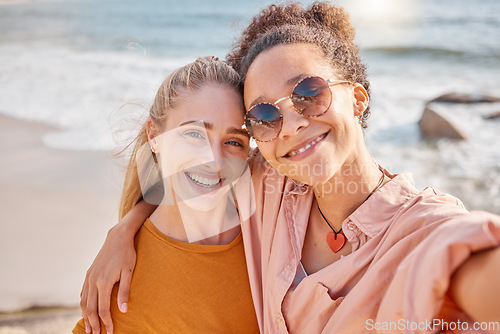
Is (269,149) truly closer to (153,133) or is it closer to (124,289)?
(153,133)

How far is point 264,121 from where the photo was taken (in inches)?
93.1

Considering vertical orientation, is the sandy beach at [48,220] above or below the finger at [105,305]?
below

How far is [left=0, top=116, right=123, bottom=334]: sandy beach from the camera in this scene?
4.14 m

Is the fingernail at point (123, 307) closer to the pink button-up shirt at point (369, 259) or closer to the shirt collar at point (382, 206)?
the pink button-up shirt at point (369, 259)

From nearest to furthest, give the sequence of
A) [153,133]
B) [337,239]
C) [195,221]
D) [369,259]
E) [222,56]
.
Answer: [369,259]
[337,239]
[195,221]
[153,133]
[222,56]

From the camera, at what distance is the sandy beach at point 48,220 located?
4.14 m

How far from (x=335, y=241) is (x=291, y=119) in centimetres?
69

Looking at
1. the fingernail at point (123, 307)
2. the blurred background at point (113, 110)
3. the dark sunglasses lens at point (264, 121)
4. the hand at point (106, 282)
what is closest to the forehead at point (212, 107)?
the dark sunglasses lens at point (264, 121)

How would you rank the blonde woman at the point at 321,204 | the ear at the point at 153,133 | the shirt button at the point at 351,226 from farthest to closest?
1. the ear at the point at 153,133
2. the shirt button at the point at 351,226
3. the blonde woman at the point at 321,204

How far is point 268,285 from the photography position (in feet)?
8.11

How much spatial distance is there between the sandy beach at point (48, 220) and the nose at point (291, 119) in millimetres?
2696

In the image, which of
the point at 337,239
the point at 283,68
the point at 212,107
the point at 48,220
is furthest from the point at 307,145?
the point at 48,220

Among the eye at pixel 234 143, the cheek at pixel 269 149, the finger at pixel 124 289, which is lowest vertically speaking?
the finger at pixel 124 289

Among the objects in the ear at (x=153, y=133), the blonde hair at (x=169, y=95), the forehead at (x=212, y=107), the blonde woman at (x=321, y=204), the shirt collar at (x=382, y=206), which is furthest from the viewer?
the ear at (x=153, y=133)
